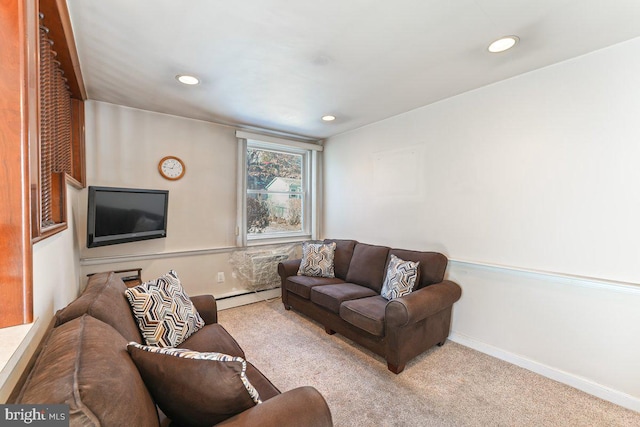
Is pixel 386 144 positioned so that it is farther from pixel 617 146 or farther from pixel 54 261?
pixel 54 261

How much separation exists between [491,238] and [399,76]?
5.46ft

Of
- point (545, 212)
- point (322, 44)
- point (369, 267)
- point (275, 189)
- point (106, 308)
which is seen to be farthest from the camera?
point (275, 189)

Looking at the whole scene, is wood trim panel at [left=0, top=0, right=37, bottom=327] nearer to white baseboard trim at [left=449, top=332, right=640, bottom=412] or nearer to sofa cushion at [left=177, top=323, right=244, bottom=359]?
sofa cushion at [left=177, top=323, right=244, bottom=359]

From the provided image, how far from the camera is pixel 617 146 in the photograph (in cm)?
186

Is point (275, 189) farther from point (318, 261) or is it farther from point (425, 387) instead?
point (425, 387)

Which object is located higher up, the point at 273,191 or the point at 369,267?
the point at 273,191

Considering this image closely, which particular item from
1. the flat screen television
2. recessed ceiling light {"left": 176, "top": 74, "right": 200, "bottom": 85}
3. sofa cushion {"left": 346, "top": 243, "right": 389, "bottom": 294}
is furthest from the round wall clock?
sofa cushion {"left": 346, "top": 243, "right": 389, "bottom": 294}

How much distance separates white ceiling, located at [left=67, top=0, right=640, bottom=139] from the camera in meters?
1.50

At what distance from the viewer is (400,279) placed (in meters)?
2.55

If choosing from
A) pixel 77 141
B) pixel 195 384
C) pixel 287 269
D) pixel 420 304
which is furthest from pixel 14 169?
pixel 287 269

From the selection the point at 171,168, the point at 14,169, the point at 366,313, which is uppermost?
the point at 171,168

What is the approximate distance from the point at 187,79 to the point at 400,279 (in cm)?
260

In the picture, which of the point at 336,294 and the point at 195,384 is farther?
the point at 336,294

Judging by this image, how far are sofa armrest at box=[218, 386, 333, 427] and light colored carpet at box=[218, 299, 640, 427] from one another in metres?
0.88
